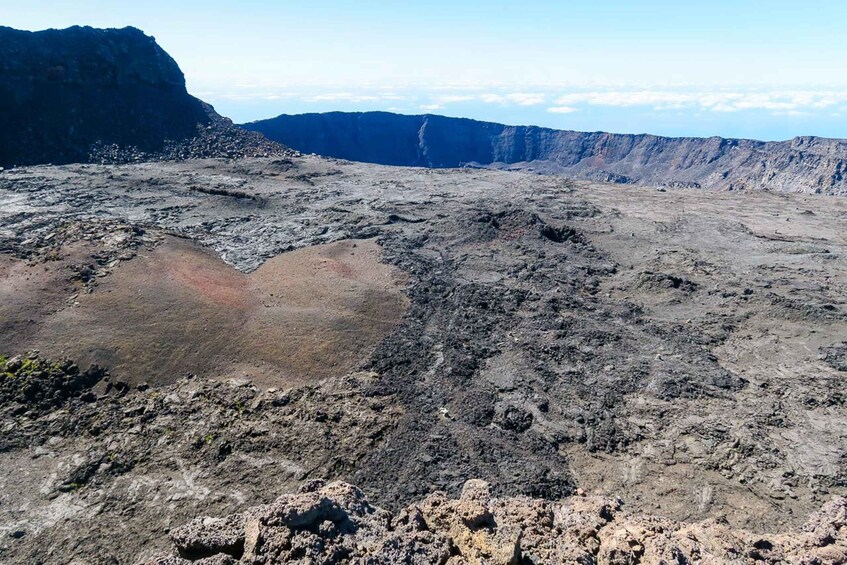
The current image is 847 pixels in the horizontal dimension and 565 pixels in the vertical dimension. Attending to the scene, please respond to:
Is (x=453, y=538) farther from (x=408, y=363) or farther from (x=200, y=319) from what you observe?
(x=200, y=319)

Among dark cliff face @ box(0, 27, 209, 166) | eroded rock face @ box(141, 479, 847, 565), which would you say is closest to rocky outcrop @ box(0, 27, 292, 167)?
dark cliff face @ box(0, 27, 209, 166)

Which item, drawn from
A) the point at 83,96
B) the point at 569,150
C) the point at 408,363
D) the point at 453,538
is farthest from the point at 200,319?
the point at 569,150

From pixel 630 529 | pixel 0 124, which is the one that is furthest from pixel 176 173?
pixel 630 529

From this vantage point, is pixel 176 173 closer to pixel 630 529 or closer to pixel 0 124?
pixel 0 124

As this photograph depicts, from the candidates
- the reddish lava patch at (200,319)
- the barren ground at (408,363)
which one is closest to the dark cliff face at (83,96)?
the barren ground at (408,363)

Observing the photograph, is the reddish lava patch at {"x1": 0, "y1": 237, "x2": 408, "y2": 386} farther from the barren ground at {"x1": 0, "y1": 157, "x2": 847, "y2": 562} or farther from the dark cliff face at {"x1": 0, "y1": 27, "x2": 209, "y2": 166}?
the dark cliff face at {"x1": 0, "y1": 27, "x2": 209, "y2": 166}
